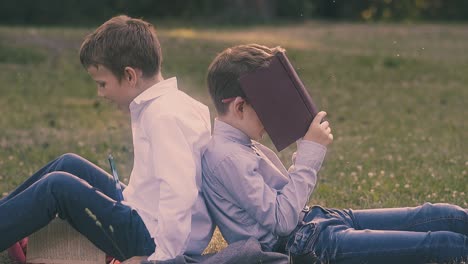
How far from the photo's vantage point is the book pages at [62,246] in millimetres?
4605

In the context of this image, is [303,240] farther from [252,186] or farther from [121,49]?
[121,49]

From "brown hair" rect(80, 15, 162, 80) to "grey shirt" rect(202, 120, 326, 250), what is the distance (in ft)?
1.60

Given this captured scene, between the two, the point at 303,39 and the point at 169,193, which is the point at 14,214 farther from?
the point at 303,39

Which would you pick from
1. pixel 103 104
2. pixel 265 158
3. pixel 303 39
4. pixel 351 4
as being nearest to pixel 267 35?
pixel 303 39

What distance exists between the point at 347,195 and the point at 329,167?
1260 millimetres

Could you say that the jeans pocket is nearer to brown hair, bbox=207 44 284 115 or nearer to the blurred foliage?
brown hair, bbox=207 44 284 115

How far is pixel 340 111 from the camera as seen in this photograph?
1159 centimetres

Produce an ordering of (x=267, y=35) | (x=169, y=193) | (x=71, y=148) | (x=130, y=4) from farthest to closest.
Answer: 1. (x=130, y=4)
2. (x=267, y=35)
3. (x=71, y=148)
4. (x=169, y=193)

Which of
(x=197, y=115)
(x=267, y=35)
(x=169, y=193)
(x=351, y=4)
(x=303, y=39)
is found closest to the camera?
(x=169, y=193)

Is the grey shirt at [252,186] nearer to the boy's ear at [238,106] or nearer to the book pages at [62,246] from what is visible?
the boy's ear at [238,106]

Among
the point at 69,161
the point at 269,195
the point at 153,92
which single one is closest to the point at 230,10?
the point at 69,161

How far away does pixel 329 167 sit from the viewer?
7.74 m

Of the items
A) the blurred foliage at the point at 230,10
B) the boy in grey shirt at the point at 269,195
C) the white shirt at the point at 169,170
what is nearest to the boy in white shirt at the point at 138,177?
the white shirt at the point at 169,170

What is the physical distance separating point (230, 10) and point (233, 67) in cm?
2900
